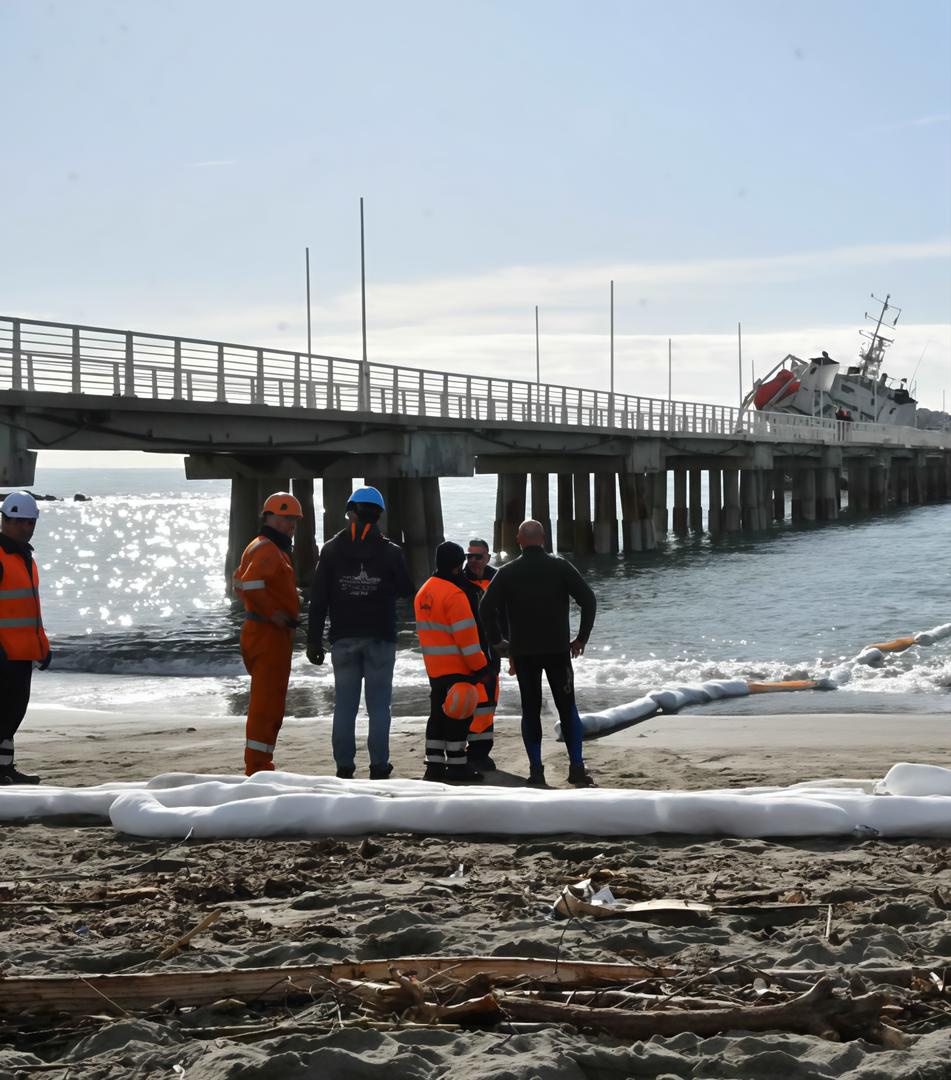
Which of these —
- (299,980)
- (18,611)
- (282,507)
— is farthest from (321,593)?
(299,980)

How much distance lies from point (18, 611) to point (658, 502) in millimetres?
35565

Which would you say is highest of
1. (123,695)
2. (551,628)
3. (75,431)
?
(75,431)

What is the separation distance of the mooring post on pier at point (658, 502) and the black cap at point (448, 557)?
32826mm

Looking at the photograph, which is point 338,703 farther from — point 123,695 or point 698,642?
point 698,642

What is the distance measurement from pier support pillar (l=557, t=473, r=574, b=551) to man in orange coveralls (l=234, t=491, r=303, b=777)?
31.8 m

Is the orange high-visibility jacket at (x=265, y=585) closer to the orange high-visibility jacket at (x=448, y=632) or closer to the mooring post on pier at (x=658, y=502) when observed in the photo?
the orange high-visibility jacket at (x=448, y=632)

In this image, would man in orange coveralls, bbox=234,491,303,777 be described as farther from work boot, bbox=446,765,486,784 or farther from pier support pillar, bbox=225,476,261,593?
pier support pillar, bbox=225,476,261,593

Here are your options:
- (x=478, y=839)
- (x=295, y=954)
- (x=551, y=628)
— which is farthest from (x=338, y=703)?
(x=295, y=954)

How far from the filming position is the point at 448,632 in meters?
7.35


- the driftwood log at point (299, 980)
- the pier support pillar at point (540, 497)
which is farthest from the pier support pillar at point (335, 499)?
the driftwood log at point (299, 980)

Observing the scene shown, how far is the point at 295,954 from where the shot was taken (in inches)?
139

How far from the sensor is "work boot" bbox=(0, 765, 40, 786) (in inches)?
279

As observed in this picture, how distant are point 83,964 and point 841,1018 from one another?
2.01 m

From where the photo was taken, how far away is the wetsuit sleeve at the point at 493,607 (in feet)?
24.2
